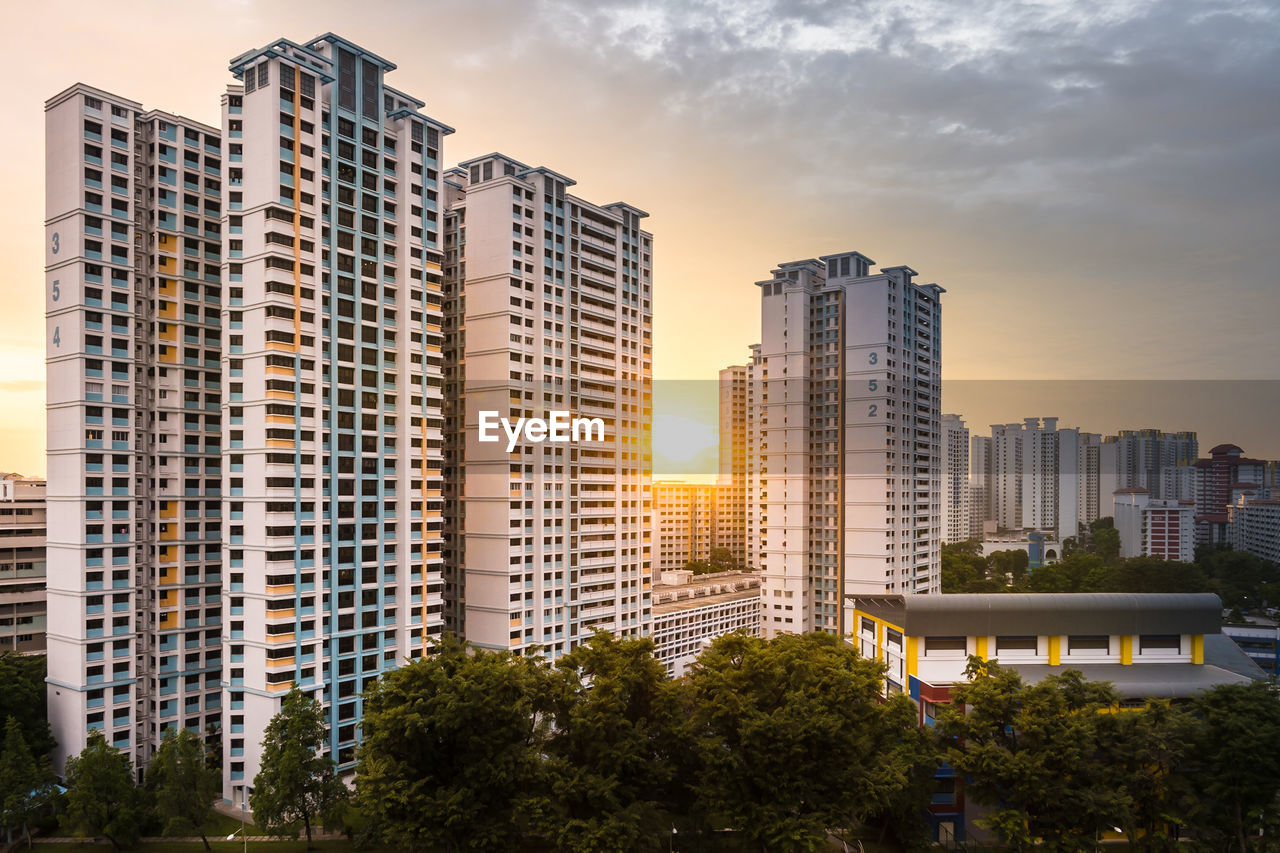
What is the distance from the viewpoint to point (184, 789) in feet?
67.1

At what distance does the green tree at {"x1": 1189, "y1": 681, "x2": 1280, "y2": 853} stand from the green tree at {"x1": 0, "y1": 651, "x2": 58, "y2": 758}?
31290 mm

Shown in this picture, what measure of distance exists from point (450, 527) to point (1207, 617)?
2709 centimetres

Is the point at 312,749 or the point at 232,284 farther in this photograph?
the point at 232,284

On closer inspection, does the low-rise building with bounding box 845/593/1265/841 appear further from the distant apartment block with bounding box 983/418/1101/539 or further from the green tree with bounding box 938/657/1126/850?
the distant apartment block with bounding box 983/418/1101/539

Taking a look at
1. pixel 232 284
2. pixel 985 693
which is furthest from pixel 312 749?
pixel 985 693

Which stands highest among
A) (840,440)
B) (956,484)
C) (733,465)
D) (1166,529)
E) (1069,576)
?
(840,440)

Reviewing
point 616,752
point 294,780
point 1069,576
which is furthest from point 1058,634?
point 1069,576

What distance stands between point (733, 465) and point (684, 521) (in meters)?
7.42

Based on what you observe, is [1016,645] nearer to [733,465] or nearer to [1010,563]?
[1010,563]

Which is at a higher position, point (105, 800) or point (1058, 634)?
point (1058, 634)

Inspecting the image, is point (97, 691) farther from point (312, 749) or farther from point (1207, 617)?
point (1207, 617)

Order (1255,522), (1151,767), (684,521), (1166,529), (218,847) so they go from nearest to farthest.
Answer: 1. (1151,767)
2. (218,847)
3. (1166,529)
4. (1255,522)
5. (684,521)

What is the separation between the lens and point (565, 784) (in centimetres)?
1636

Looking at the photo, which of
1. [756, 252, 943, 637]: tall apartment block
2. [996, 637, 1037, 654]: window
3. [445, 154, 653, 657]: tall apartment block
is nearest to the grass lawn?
[445, 154, 653, 657]: tall apartment block
